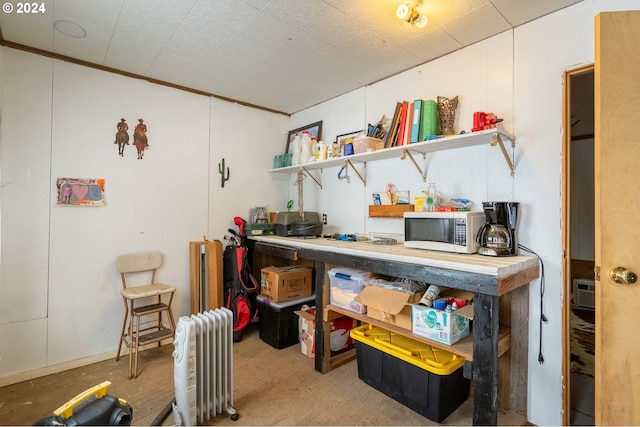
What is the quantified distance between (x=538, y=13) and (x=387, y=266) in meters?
1.74

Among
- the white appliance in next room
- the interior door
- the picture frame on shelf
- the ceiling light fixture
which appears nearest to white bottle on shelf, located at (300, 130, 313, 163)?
the picture frame on shelf

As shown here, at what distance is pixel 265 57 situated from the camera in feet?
7.80

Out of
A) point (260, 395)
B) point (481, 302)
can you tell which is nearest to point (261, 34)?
point (481, 302)

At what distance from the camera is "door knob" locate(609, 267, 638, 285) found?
116cm

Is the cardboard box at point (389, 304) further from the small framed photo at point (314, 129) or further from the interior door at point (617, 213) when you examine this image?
the small framed photo at point (314, 129)

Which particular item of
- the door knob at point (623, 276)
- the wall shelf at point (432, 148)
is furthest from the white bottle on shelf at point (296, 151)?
the door knob at point (623, 276)

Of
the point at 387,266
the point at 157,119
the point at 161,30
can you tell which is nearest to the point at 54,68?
the point at 157,119

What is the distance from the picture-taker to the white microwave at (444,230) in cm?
182

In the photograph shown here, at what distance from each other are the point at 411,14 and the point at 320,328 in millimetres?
2171

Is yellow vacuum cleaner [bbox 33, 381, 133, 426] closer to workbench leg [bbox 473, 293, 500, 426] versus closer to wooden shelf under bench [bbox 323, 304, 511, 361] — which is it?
wooden shelf under bench [bbox 323, 304, 511, 361]

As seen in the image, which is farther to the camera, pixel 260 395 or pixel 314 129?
pixel 314 129

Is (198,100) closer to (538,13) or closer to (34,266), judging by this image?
(34,266)

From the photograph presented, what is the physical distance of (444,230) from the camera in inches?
75.8

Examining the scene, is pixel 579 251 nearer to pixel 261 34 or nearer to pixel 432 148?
pixel 432 148
